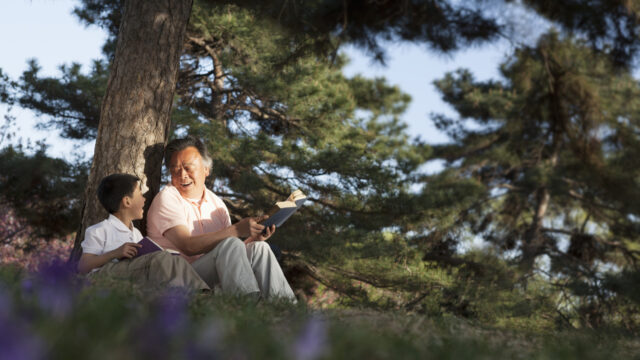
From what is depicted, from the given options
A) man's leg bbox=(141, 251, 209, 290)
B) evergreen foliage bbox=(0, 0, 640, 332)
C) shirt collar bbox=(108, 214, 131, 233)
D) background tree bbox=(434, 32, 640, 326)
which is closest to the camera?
man's leg bbox=(141, 251, 209, 290)

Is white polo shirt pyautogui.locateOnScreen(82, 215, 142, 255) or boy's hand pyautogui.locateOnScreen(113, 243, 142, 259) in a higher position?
white polo shirt pyautogui.locateOnScreen(82, 215, 142, 255)

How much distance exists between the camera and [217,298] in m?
2.28

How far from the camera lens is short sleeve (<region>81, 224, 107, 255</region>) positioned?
3000 mm

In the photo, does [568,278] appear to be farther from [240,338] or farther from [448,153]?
[240,338]

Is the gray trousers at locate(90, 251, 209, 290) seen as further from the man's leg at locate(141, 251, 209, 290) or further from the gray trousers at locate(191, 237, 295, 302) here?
the gray trousers at locate(191, 237, 295, 302)

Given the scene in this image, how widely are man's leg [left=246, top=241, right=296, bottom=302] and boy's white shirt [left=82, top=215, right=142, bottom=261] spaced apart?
72 centimetres

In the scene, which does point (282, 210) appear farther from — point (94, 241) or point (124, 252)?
point (94, 241)

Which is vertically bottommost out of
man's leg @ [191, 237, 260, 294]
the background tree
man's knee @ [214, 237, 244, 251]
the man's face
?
man's leg @ [191, 237, 260, 294]

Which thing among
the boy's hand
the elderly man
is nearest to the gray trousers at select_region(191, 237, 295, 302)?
the elderly man

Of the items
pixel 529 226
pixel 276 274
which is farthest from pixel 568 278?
pixel 276 274

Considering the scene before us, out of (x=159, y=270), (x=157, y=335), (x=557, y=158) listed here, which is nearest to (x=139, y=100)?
(x=159, y=270)

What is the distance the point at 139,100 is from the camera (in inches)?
154

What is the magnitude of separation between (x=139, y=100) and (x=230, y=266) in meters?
1.60

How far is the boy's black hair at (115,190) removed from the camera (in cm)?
322
